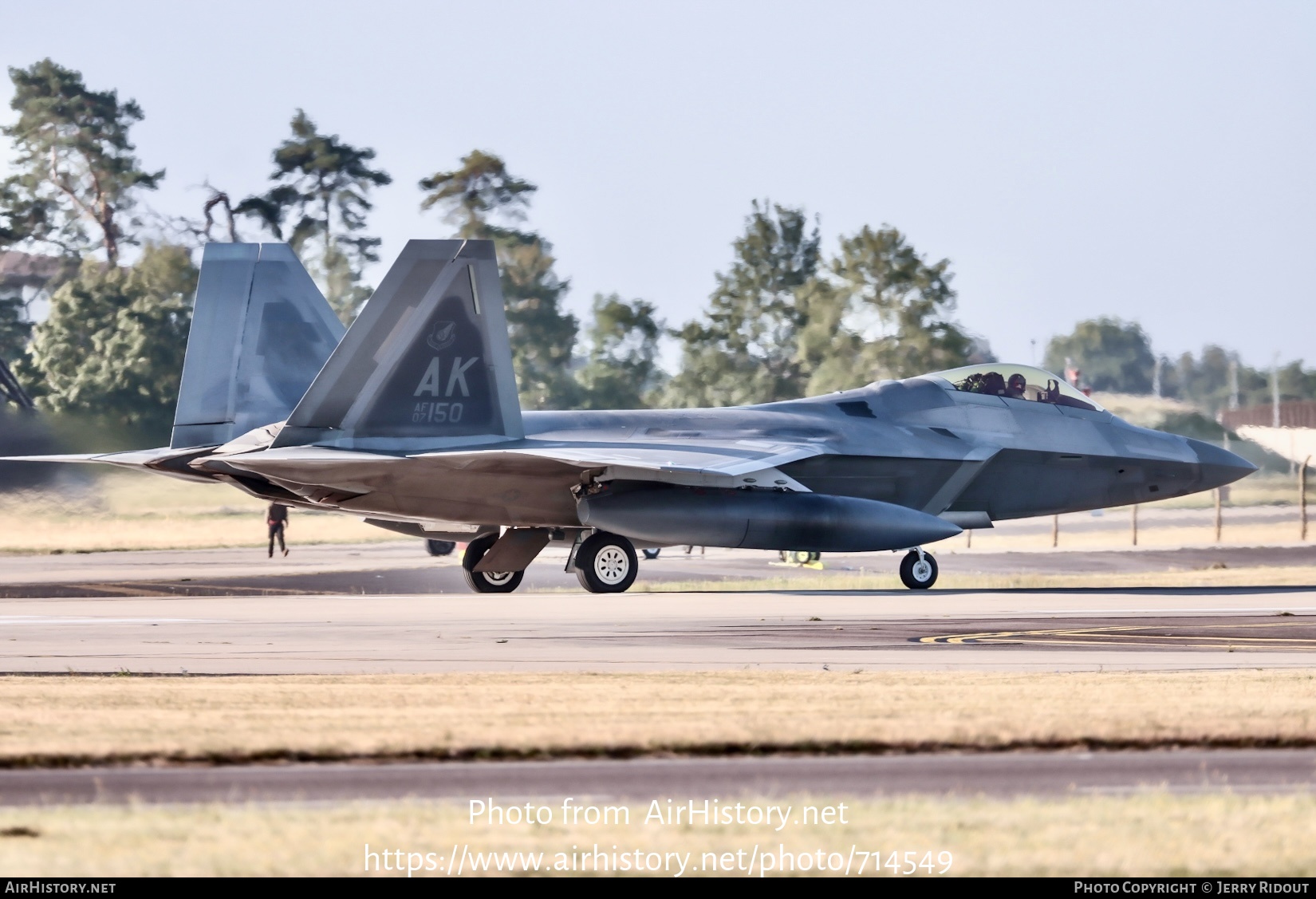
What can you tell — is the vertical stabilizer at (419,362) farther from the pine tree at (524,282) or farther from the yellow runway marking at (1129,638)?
the pine tree at (524,282)

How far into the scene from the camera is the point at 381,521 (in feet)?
81.2

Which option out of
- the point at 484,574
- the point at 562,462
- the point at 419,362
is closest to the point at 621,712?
the point at 562,462

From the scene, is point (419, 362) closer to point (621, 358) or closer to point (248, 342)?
point (248, 342)

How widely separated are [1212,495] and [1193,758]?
1846 inches

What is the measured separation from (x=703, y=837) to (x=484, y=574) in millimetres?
18047

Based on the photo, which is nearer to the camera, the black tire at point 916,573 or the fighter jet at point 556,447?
the fighter jet at point 556,447

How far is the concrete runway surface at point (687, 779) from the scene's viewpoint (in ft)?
23.8

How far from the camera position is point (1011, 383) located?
82.5 feet

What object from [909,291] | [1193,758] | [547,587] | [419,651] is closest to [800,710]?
[1193,758]

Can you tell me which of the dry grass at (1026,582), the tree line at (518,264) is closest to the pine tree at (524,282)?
the tree line at (518,264)

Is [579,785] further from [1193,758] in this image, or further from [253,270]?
[253,270]

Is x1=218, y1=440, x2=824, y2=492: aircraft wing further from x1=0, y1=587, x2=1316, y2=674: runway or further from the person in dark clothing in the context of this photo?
the person in dark clothing

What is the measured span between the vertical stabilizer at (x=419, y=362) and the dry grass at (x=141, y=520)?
1892 centimetres

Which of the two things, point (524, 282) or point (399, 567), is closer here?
point (399, 567)
